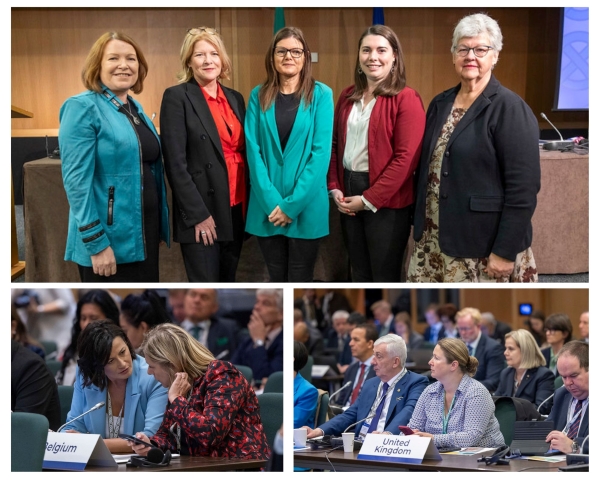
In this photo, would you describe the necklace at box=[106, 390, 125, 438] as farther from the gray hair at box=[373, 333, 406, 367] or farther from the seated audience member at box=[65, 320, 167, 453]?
the gray hair at box=[373, 333, 406, 367]

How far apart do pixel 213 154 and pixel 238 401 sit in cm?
103

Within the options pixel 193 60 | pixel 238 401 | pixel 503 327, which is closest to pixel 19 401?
pixel 238 401

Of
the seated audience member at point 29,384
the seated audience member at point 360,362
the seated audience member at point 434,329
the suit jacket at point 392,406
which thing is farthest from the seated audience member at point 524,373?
the seated audience member at point 434,329

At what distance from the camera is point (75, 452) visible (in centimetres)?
245

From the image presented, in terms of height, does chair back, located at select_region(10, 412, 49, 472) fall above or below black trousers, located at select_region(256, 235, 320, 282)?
below

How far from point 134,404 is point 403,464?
1.00m

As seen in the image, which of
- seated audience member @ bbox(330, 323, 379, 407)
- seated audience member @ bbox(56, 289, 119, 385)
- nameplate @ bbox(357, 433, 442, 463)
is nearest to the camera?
nameplate @ bbox(357, 433, 442, 463)

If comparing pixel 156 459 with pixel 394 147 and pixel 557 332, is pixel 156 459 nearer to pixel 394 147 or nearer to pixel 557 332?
pixel 394 147

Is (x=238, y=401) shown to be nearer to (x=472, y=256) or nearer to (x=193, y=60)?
(x=472, y=256)

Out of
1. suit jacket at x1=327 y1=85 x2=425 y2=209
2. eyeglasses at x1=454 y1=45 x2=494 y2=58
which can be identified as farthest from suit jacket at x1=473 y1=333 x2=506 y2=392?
eyeglasses at x1=454 y1=45 x2=494 y2=58

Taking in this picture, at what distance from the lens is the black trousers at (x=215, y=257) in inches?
122

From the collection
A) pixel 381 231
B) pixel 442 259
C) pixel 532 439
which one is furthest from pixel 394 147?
pixel 532 439

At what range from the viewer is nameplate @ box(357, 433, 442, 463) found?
8.24 ft

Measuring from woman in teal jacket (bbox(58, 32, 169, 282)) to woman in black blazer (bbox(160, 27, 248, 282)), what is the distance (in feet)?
0.33
